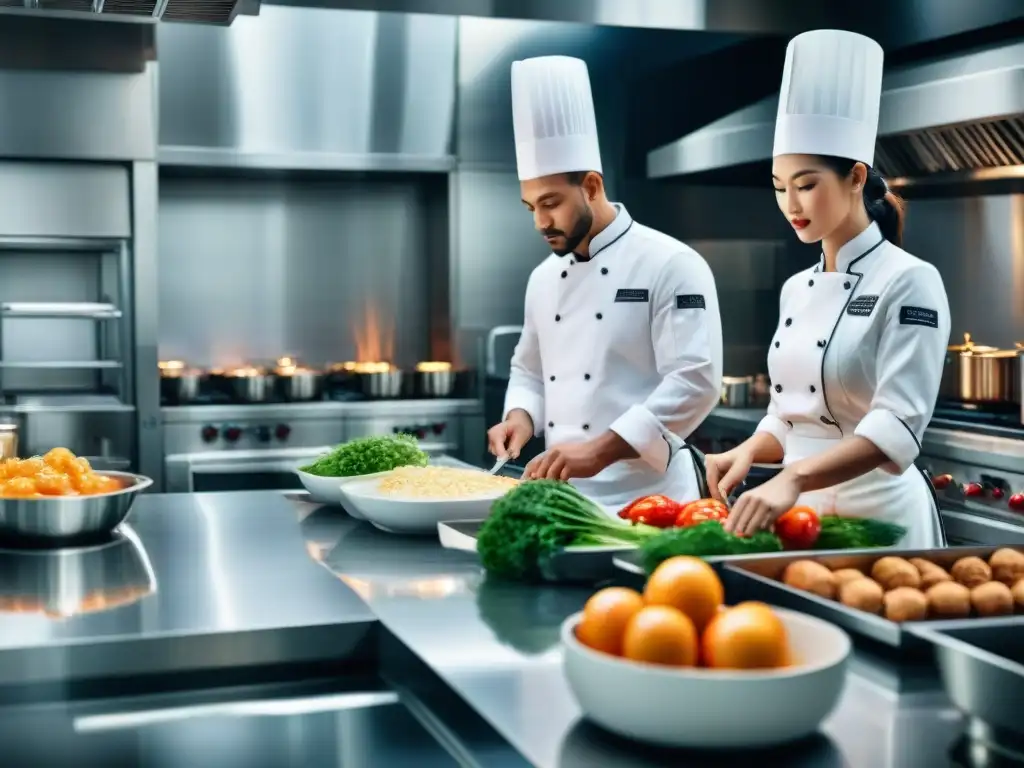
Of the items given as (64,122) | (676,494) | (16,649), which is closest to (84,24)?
(64,122)

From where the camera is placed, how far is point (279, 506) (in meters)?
2.55

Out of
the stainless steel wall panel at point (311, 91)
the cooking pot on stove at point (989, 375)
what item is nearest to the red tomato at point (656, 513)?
the cooking pot on stove at point (989, 375)

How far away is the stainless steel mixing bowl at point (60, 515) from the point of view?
1.99 meters

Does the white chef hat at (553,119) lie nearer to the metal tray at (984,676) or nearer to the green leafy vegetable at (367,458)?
the green leafy vegetable at (367,458)

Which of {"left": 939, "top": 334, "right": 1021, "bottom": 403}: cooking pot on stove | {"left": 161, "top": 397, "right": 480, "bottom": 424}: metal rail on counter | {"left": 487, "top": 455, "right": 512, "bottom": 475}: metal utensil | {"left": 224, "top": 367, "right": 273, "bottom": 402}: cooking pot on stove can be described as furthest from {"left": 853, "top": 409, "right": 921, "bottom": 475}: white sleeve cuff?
{"left": 224, "top": 367, "right": 273, "bottom": 402}: cooking pot on stove

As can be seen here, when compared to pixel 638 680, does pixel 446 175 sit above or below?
above

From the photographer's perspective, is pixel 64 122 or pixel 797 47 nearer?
pixel 797 47

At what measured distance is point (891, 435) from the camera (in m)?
2.00

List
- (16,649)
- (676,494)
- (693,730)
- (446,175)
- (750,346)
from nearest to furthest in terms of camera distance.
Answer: (693,730)
(16,649)
(676,494)
(446,175)
(750,346)

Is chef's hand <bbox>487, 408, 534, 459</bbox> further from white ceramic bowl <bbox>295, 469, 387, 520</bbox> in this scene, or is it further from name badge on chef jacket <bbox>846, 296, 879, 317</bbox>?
name badge on chef jacket <bbox>846, 296, 879, 317</bbox>

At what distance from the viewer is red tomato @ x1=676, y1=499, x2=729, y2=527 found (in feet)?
5.89

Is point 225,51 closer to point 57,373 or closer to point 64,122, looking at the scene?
point 64,122

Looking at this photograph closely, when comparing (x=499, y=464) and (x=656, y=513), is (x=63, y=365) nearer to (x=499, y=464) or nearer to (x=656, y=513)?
(x=499, y=464)

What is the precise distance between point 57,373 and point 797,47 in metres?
3.31
